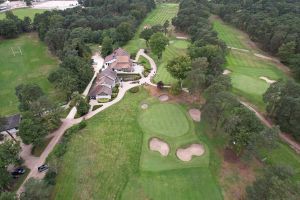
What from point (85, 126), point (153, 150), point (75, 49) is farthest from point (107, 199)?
point (75, 49)

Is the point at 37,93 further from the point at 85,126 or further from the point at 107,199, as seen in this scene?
the point at 107,199

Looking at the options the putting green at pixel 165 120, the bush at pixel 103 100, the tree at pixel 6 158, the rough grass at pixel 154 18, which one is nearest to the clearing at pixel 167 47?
the rough grass at pixel 154 18

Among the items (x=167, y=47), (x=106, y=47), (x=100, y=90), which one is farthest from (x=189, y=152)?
(x=167, y=47)

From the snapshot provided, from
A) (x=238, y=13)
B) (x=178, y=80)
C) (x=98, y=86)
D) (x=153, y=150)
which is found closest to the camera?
(x=153, y=150)

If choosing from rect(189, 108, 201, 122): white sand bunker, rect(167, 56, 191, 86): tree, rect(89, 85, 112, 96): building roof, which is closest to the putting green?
rect(189, 108, 201, 122): white sand bunker

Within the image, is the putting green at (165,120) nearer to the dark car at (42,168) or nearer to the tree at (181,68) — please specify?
the tree at (181,68)

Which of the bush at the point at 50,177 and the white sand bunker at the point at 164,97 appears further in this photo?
the white sand bunker at the point at 164,97
